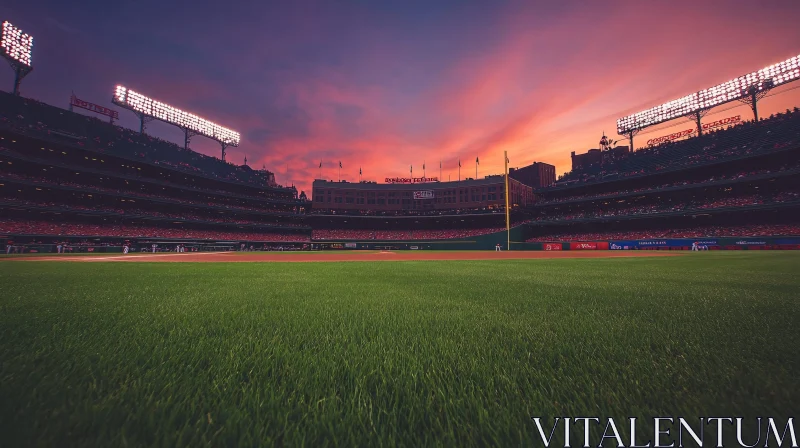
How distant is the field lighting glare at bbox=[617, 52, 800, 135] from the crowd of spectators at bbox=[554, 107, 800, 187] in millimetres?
4056

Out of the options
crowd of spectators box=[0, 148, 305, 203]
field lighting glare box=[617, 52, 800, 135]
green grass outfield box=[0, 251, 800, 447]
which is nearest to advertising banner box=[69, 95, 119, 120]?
crowd of spectators box=[0, 148, 305, 203]

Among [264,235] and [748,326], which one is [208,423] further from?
[264,235]

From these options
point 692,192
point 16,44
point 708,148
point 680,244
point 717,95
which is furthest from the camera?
point 717,95

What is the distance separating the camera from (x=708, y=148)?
136 feet

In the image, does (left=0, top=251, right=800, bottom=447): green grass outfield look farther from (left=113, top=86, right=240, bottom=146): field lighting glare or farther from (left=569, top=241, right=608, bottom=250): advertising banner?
(left=113, top=86, right=240, bottom=146): field lighting glare

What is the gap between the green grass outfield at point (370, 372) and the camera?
3.43ft

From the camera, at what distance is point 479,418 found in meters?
1.11

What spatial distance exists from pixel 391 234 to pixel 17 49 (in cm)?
5507

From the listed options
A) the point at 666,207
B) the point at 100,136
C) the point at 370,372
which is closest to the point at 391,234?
the point at 666,207

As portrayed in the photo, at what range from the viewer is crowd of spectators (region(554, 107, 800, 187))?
117 feet

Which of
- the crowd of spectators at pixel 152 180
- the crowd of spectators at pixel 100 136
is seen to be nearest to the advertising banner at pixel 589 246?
the crowd of spectators at pixel 152 180

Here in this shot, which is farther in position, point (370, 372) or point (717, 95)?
point (717, 95)

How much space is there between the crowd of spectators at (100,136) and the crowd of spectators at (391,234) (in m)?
16.8

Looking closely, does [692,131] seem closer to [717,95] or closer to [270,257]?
[717,95]
